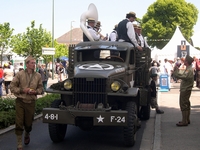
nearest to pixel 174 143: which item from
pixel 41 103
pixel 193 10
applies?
pixel 41 103

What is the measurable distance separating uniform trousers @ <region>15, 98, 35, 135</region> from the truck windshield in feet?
6.93

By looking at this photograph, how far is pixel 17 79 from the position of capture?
7.32 m

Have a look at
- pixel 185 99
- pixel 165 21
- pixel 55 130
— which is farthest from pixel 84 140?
pixel 165 21

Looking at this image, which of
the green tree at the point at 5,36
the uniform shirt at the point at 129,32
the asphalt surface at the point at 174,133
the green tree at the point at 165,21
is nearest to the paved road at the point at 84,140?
the asphalt surface at the point at 174,133

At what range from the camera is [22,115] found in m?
7.38

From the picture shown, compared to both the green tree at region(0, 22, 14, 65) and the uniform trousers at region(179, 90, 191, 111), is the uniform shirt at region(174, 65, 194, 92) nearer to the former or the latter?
the uniform trousers at region(179, 90, 191, 111)

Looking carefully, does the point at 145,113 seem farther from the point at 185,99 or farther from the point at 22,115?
the point at 22,115

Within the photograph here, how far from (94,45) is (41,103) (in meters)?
4.57

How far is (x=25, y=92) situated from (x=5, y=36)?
44069 mm

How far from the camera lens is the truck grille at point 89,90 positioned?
7531 millimetres

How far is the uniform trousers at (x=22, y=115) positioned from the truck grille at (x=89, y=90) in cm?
88

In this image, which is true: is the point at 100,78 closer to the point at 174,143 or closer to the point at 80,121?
the point at 80,121

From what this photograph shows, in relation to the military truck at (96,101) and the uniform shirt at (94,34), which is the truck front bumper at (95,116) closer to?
the military truck at (96,101)

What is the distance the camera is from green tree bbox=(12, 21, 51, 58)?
47.8 metres
